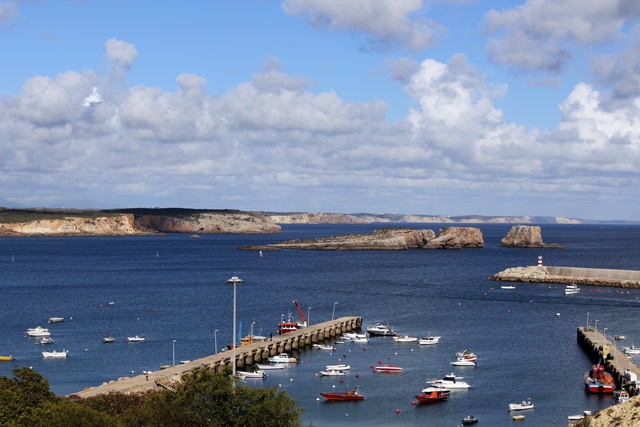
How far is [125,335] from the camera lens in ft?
240

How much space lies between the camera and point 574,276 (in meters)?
132

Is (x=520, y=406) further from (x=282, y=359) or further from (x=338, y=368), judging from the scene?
(x=282, y=359)

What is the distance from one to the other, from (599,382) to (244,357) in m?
31.0

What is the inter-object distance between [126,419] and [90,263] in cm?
14497

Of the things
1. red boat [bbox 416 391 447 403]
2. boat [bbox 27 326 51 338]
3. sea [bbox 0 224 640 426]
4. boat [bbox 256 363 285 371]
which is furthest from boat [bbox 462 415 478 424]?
boat [bbox 27 326 51 338]

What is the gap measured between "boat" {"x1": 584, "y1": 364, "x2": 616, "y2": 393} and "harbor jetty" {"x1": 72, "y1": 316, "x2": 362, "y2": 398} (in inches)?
1155

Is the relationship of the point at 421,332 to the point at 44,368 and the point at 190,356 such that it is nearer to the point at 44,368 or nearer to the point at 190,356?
the point at 190,356

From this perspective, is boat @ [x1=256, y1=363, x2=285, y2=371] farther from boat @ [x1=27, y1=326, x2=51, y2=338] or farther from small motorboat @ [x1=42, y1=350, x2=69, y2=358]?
boat @ [x1=27, y1=326, x2=51, y2=338]

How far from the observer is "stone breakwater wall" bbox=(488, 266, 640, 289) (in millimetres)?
124412

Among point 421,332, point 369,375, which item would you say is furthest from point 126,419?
point 421,332

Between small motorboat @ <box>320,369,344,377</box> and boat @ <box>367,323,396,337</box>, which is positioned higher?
boat @ <box>367,323,396,337</box>

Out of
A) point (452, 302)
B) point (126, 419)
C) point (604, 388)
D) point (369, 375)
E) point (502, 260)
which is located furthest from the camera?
point (502, 260)

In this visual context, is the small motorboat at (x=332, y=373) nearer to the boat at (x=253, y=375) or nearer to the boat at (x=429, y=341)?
the boat at (x=253, y=375)

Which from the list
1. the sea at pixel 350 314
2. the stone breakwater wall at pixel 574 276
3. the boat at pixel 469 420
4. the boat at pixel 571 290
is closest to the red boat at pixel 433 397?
the sea at pixel 350 314
